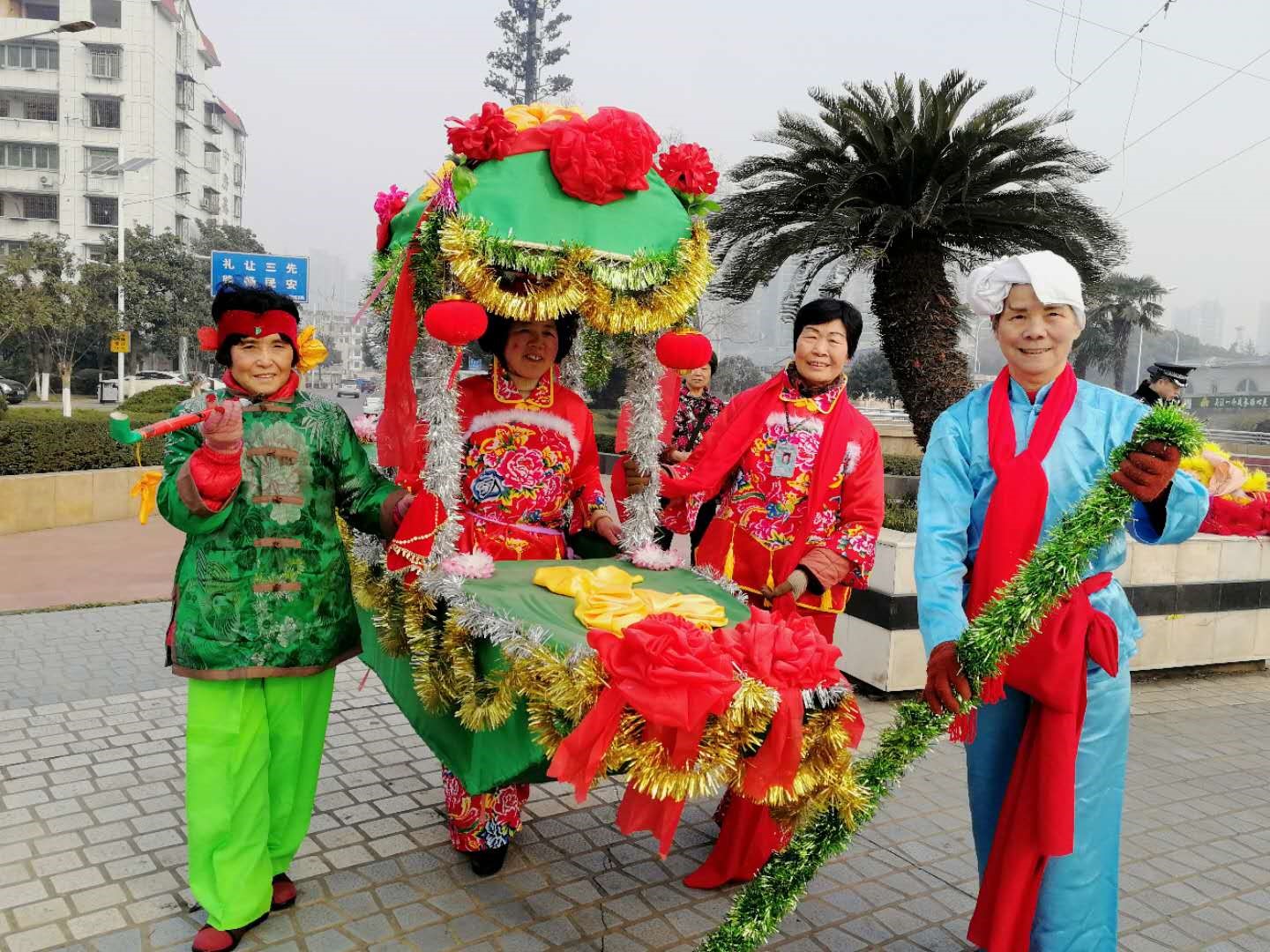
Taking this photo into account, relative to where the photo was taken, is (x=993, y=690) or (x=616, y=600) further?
(x=616, y=600)

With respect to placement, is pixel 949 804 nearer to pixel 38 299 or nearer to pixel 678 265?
pixel 678 265

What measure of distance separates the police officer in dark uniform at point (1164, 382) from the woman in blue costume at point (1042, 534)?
4.93 m

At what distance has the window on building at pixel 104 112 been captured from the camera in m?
49.4

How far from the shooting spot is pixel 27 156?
160 feet

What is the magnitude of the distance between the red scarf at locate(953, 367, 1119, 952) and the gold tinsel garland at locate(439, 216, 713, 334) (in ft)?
3.46

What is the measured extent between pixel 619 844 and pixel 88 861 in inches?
75.0

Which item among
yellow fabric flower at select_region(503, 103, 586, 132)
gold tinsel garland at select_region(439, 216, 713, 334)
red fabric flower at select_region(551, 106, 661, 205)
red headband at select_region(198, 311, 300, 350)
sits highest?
yellow fabric flower at select_region(503, 103, 586, 132)

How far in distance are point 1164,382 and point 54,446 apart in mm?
10675

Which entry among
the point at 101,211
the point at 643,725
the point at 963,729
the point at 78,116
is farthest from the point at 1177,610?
the point at 78,116

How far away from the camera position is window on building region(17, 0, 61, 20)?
50750mm

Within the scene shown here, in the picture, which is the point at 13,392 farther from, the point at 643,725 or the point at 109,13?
the point at 643,725

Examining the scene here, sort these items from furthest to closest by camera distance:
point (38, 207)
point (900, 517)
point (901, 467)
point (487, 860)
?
point (38, 207) → point (901, 467) → point (900, 517) → point (487, 860)

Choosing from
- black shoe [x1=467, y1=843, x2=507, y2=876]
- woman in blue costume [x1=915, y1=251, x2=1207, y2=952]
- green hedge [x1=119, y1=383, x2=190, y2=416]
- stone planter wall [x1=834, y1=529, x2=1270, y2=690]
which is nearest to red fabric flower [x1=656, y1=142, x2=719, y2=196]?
woman in blue costume [x1=915, y1=251, x2=1207, y2=952]

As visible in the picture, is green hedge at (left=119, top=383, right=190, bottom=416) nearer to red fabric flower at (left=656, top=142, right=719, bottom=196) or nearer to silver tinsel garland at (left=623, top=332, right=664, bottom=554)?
silver tinsel garland at (left=623, top=332, right=664, bottom=554)
